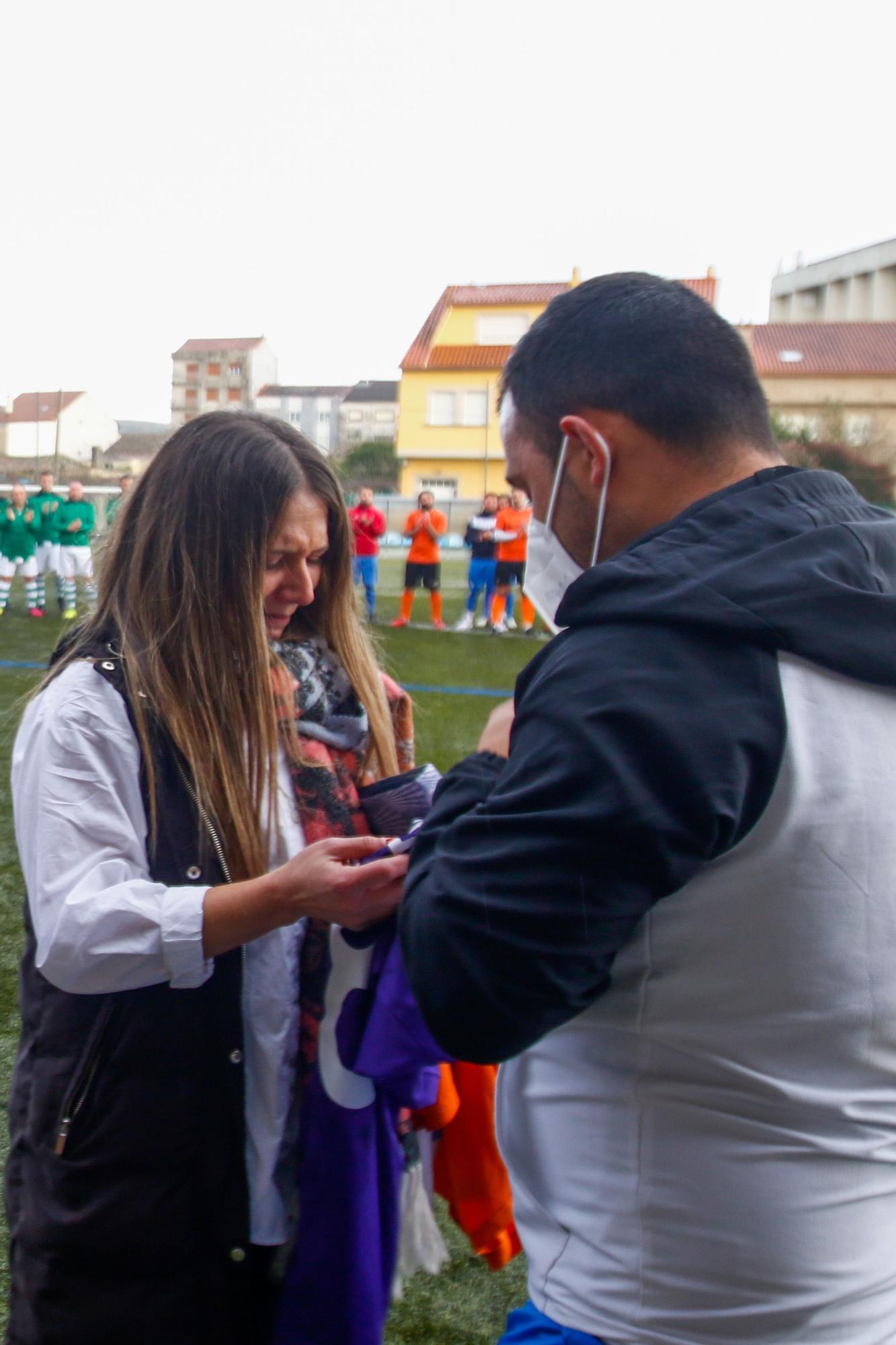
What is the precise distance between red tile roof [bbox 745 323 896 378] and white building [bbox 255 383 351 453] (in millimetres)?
33982

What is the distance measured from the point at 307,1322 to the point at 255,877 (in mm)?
697

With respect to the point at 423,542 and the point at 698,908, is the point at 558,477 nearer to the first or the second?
the point at 698,908

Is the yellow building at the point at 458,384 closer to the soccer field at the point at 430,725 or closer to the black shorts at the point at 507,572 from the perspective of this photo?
the soccer field at the point at 430,725

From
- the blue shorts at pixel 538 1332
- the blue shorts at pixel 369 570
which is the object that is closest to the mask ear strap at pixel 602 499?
the blue shorts at pixel 538 1332

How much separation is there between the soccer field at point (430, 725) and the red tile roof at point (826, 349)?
1936cm

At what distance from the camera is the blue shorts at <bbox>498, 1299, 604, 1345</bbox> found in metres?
1.16

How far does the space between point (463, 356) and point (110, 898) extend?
140 feet

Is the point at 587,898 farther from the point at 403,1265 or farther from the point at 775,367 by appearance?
the point at 775,367

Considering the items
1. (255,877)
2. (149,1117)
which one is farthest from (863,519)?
(149,1117)

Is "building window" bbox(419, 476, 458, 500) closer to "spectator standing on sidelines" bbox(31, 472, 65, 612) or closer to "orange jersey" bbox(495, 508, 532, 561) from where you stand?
"spectator standing on sidelines" bbox(31, 472, 65, 612)

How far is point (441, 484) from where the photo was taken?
43.9m

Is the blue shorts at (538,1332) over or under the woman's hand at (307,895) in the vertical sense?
under

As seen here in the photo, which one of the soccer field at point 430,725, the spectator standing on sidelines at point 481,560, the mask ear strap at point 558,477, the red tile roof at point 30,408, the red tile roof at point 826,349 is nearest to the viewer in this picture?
the mask ear strap at point 558,477

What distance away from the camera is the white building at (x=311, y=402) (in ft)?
235
